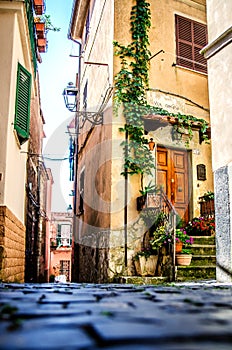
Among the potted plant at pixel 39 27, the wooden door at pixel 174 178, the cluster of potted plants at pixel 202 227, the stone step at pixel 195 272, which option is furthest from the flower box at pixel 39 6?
the stone step at pixel 195 272

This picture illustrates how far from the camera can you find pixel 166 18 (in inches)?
452

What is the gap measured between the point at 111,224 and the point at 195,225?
2.08 meters

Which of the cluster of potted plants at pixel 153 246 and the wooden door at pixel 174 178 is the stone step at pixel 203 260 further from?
the wooden door at pixel 174 178

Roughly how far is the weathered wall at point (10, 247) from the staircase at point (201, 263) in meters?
3.05

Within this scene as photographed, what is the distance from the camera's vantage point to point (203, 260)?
28.5ft

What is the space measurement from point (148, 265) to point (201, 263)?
44.4 inches

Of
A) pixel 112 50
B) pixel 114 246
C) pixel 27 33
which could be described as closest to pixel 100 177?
pixel 114 246

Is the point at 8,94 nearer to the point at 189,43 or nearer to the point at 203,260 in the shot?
the point at 203,260

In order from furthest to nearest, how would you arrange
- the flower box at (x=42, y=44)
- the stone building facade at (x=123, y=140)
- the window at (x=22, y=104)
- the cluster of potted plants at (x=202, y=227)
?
the flower box at (x=42, y=44) → the cluster of potted plants at (x=202, y=227) → the stone building facade at (x=123, y=140) → the window at (x=22, y=104)

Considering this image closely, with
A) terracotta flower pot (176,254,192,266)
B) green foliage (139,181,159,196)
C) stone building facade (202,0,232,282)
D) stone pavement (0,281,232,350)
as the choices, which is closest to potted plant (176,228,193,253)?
terracotta flower pot (176,254,192,266)

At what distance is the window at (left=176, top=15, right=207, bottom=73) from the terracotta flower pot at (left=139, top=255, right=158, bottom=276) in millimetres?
5692

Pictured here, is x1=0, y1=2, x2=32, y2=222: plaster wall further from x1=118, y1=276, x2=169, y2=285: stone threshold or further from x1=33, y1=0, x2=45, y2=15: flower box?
x1=33, y1=0, x2=45, y2=15: flower box

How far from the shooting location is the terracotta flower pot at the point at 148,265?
872 cm

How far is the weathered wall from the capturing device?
5.79 metres
